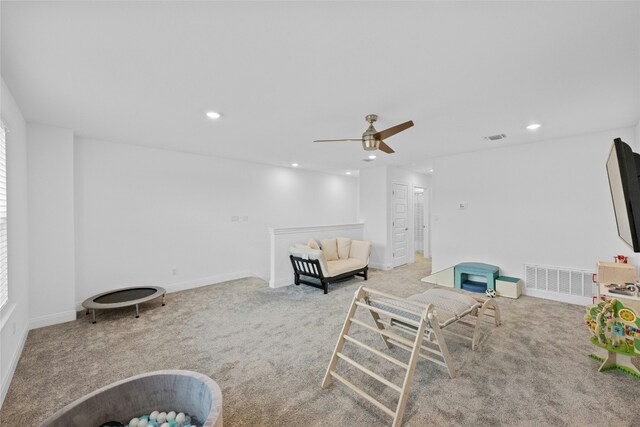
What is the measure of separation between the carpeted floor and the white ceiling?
2436 millimetres

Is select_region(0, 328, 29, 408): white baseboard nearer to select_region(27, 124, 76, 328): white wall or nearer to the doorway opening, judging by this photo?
select_region(27, 124, 76, 328): white wall

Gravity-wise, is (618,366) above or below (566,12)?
below

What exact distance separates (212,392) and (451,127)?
3659mm

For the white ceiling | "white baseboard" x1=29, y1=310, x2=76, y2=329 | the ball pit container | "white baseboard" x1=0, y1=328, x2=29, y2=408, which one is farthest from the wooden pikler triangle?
"white baseboard" x1=29, y1=310, x2=76, y2=329

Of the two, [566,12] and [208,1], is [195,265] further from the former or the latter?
[566,12]

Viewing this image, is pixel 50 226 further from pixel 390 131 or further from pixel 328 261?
pixel 390 131

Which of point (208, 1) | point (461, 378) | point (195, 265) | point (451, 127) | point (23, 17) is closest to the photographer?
point (208, 1)

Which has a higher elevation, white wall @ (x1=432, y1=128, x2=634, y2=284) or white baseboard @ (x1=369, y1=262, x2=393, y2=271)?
white wall @ (x1=432, y1=128, x2=634, y2=284)

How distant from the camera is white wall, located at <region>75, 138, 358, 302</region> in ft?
13.0

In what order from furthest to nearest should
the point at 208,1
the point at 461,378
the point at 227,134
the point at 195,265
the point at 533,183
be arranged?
the point at 195,265
the point at 533,183
the point at 227,134
the point at 461,378
the point at 208,1

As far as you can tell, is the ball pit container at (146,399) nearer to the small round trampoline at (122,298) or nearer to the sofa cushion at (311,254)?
the small round trampoline at (122,298)

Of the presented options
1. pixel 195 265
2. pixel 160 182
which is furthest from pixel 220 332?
pixel 160 182

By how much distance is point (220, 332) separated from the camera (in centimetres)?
312

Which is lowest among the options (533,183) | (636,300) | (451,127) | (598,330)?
(598,330)
